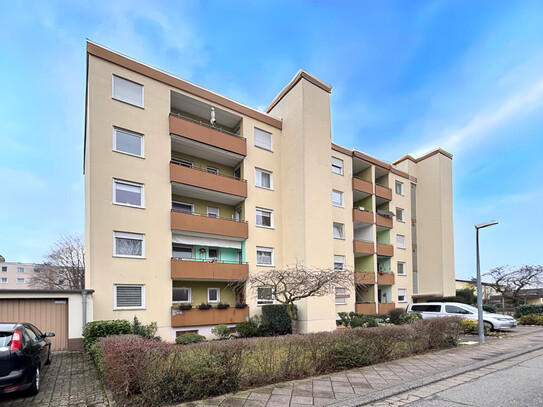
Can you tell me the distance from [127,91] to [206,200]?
6.89 metres

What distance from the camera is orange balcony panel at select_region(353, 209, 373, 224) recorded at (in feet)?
79.3

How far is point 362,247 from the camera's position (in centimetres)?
2394

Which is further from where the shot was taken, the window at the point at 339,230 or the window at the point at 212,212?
the window at the point at 339,230

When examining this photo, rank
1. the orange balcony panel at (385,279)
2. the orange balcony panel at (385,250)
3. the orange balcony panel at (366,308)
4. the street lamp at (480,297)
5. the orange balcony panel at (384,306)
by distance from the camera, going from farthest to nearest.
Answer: the orange balcony panel at (385,250), the orange balcony panel at (385,279), the orange balcony panel at (384,306), the orange balcony panel at (366,308), the street lamp at (480,297)

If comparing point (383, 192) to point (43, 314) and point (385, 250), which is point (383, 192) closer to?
point (385, 250)

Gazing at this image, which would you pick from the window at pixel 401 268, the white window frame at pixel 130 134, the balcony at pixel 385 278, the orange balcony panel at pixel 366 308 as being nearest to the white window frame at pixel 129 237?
the white window frame at pixel 130 134

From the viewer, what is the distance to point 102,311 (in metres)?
13.3

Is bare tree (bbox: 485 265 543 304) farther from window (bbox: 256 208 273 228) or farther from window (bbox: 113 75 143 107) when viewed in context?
window (bbox: 113 75 143 107)

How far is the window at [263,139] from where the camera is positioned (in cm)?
2000

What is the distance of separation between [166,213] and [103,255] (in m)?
3.32

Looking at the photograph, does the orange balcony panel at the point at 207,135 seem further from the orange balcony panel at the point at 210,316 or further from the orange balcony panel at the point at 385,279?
the orange balcony panel at the point at 385,279

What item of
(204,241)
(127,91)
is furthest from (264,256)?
(127,91)

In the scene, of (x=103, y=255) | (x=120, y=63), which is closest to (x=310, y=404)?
(x=103, y=255)

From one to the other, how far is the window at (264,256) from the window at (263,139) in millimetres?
6208
